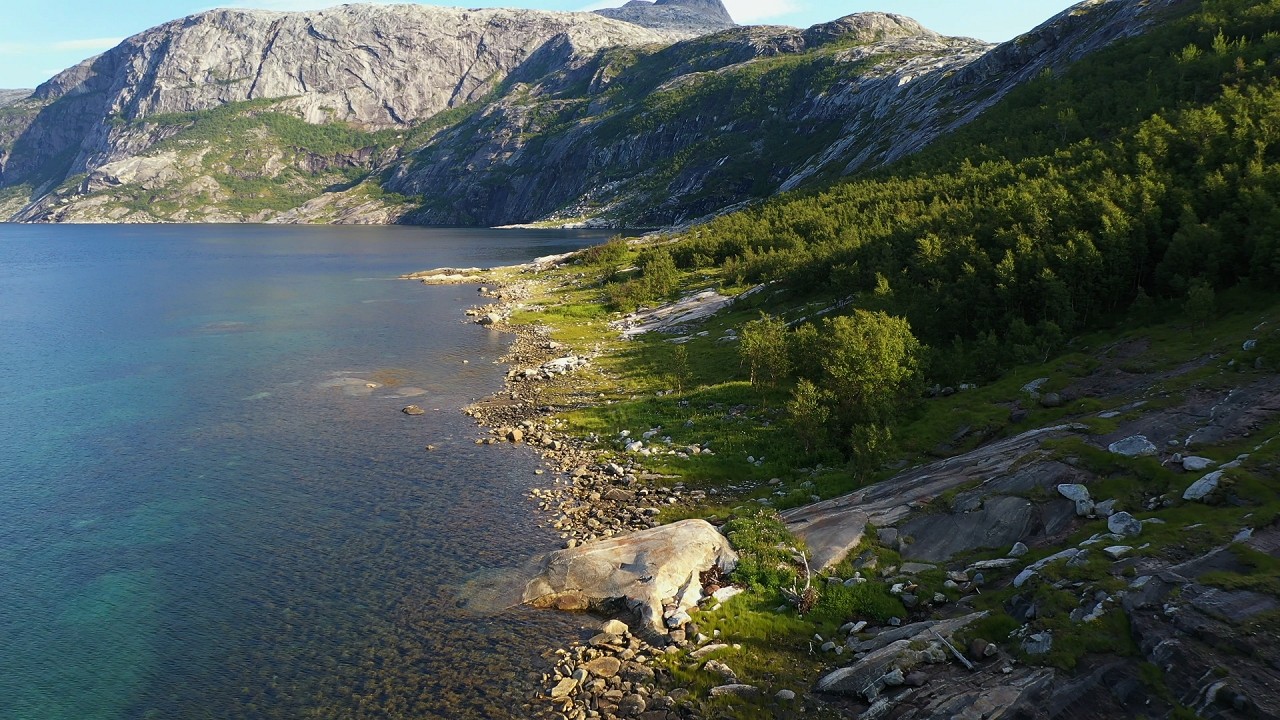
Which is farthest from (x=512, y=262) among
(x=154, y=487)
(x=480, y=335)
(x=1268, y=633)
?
(x=1268, y=633)

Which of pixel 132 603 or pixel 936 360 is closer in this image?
pixel 132 603

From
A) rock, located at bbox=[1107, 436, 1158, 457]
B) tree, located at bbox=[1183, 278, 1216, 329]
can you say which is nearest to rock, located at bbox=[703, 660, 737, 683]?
rock, located at bbox=[1107, 436, 1158, 457]

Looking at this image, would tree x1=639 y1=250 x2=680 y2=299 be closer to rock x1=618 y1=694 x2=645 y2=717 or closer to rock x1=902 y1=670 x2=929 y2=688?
rock x1=618 y1=694 x2=645 y2=717

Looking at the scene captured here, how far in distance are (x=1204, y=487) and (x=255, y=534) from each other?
130 ft

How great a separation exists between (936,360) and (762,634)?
2741cm

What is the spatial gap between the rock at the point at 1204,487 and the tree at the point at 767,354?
101ft

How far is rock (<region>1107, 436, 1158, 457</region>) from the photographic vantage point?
24.1 metres

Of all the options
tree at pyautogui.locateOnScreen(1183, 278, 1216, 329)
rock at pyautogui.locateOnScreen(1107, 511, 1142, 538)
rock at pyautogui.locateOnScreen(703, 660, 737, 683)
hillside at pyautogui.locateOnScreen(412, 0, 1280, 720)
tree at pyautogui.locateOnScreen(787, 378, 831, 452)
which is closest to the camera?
hillside at pyautogui.locateOnScreen(412, 0, 1280, 720)

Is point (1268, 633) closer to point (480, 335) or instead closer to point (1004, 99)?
point (480, 335)

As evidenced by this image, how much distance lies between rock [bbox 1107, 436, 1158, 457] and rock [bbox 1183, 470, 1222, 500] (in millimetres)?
3286

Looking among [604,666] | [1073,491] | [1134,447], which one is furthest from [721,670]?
[1134,447]

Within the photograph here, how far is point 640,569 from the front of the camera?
90.6 feet

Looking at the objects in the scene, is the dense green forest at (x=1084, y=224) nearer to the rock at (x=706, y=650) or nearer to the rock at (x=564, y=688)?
the rock at (x=706, y=650)

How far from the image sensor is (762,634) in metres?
24.0
